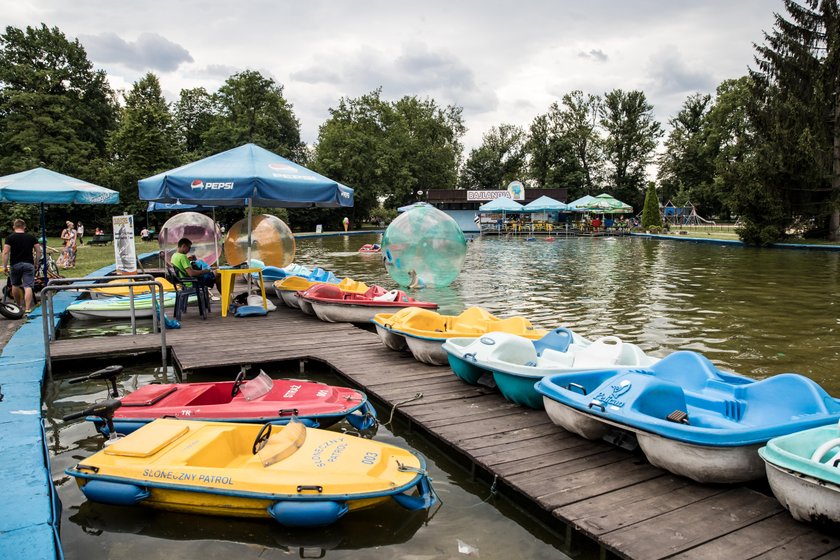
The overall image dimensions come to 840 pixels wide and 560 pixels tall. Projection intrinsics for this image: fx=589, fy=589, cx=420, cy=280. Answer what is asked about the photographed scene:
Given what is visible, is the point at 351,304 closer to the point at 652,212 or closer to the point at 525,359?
the point at 525,359

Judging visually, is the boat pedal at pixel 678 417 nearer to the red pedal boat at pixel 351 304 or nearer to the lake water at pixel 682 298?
the lake water at pixel 682 298

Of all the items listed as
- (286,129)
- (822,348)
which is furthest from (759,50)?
(286,129)

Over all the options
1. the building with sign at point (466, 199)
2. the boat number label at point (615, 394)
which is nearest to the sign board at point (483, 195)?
the building with sign at point (466, 199)

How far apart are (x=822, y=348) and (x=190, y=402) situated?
32.5 ft

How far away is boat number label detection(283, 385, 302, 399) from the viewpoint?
226 inches

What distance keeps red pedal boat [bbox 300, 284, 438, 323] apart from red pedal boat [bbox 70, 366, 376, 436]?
15.1ft

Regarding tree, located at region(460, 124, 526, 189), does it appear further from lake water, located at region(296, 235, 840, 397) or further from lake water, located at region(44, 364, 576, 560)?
lake water, located at region(44, 364, 576, 560)

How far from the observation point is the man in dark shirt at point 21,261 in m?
11.1

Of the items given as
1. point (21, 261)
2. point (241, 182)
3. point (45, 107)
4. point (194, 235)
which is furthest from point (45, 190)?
point (45, 107)

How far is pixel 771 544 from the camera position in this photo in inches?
138

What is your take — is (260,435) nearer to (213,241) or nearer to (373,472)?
(373,472)

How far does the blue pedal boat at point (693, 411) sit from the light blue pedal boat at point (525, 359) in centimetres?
41

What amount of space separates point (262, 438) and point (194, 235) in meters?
13.2

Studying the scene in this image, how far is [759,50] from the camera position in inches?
1310
